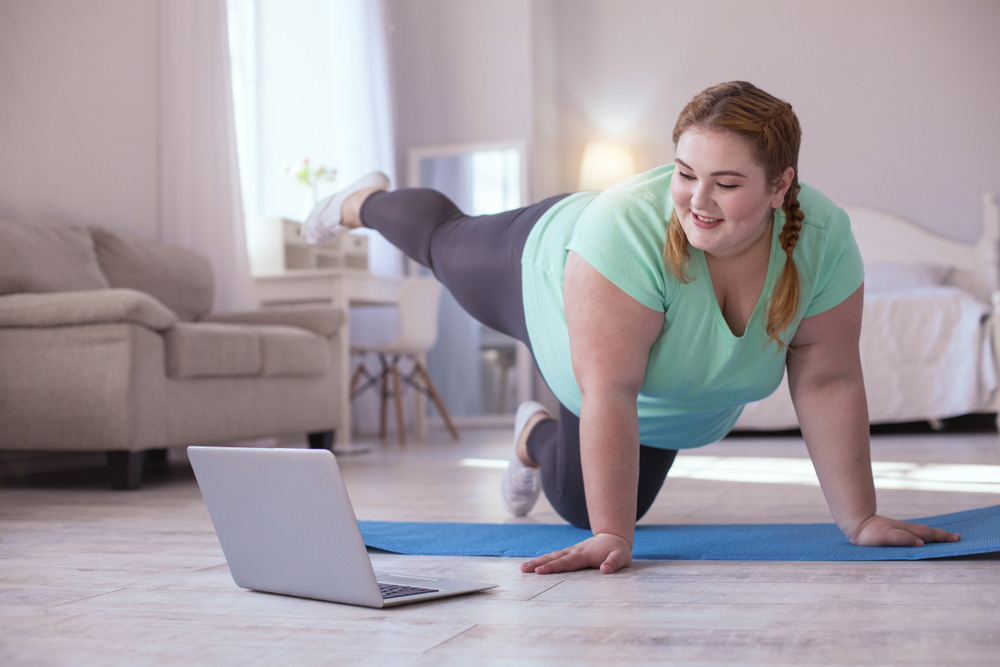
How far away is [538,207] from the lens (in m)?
1.52

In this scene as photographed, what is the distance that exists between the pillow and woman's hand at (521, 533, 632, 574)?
393 centimetres

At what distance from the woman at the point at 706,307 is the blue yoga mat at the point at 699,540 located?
0.06 m

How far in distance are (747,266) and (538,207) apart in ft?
1.47

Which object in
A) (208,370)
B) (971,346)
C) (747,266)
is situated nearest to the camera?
(747,266)

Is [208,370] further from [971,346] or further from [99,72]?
[971,346]

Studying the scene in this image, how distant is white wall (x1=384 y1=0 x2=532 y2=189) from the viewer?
5.27m

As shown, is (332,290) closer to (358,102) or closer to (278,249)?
(278,249)

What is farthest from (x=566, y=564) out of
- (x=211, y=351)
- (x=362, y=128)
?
(x=362, y=128)

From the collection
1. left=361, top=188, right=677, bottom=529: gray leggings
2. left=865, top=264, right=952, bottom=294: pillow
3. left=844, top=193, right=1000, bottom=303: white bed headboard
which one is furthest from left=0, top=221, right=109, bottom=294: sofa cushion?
left=844, top=193, right=1000, bottom=303: white bed headboard

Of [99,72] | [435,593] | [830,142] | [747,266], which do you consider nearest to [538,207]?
[747,266]

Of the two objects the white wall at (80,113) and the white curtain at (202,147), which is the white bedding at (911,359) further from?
the white wall at (80,113)

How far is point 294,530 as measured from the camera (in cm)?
96

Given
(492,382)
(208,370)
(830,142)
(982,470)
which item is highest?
(830,142)

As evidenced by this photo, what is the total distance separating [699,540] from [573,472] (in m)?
0.25
